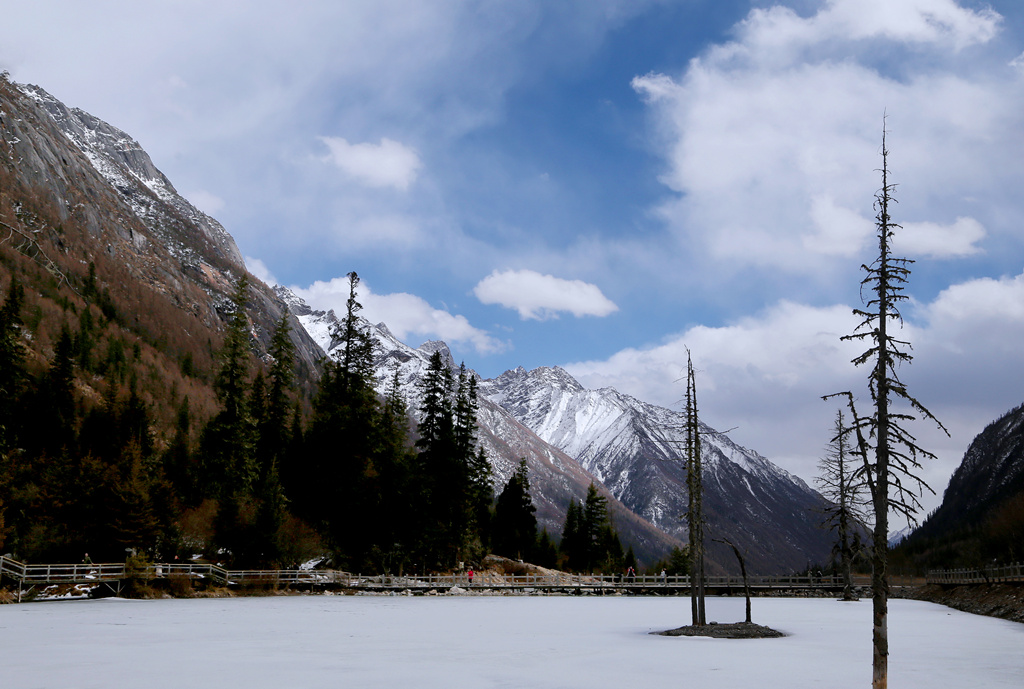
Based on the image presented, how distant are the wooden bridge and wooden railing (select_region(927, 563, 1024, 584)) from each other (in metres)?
7.90

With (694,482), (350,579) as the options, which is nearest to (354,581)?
(350,579)

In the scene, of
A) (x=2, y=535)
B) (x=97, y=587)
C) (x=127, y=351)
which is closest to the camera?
(x=2, y=535)

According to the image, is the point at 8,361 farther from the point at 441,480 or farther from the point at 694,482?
the point at 694,482

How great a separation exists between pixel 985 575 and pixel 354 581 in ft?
166

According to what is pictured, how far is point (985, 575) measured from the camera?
59.0 m

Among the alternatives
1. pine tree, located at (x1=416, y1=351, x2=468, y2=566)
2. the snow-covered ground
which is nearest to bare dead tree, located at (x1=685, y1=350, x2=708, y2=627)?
the snow-covered ground

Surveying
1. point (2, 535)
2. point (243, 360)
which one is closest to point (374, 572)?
point (243, 360)

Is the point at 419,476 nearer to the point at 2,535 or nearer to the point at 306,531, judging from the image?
the point at 306,531

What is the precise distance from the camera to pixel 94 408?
8675 centimetres

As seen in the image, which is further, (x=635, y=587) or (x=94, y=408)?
(x=94, y=408)

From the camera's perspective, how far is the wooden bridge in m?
49.1

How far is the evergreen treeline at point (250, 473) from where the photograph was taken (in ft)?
186

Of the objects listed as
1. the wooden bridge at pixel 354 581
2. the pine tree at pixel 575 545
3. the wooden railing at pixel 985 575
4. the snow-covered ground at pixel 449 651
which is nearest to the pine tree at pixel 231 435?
the wooden bridge at pixel 354 581

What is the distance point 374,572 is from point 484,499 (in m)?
25.2
